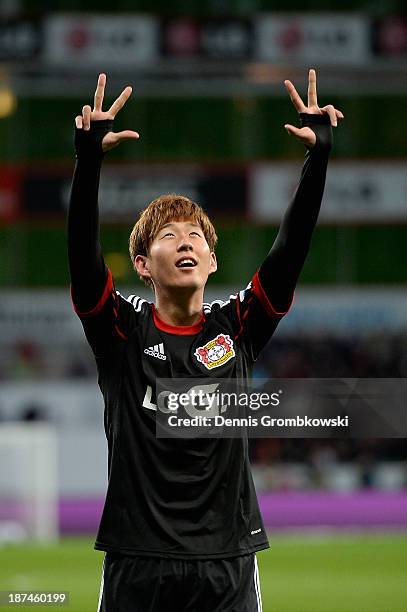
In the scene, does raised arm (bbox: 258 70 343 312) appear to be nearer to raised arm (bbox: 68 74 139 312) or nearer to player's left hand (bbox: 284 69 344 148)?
player's left hand (bbox: 284 69 344 148)

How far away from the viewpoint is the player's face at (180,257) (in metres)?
3.29

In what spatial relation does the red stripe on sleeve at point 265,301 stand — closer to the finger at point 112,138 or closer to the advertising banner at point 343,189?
the finger at point 112,138

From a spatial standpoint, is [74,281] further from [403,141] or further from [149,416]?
[403,141]

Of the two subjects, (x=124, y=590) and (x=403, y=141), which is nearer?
(x=124, y=590)

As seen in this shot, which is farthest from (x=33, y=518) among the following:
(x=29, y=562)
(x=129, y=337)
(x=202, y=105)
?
(x=129, y=337)

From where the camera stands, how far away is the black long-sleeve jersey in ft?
10.3

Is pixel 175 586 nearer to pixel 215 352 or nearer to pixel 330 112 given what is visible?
pixel 215 352

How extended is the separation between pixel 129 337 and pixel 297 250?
0.52m

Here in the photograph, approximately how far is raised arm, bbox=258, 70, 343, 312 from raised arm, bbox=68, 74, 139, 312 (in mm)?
465

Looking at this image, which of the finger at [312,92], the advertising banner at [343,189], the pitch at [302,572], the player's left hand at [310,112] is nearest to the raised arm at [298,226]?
the player's left hand at [310,112]

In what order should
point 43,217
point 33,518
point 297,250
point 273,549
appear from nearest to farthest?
point 297,250, point 273,549, point 33,518, point 43,217

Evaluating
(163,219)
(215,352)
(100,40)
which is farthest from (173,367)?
(100,40)

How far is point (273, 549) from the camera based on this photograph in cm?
1297

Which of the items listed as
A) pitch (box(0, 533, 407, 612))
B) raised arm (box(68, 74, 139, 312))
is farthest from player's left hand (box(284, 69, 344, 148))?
pitch (box(0, 533, 407, 612))
